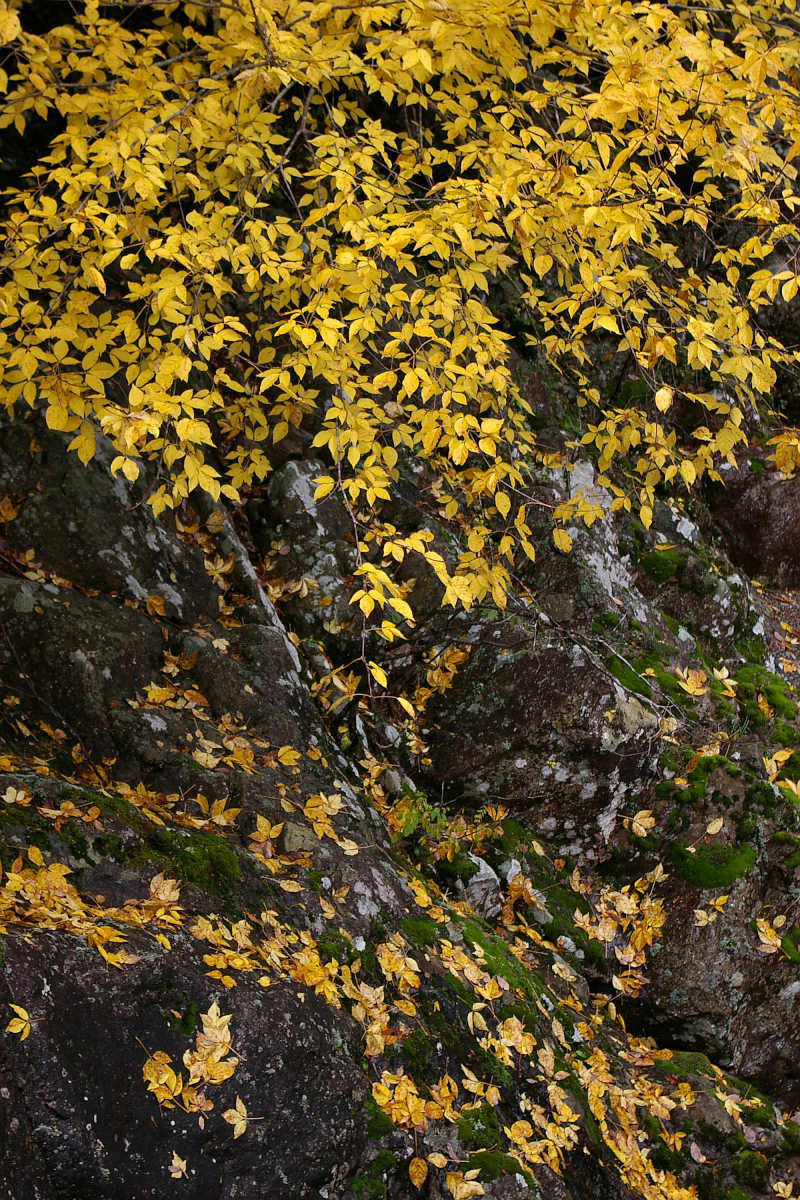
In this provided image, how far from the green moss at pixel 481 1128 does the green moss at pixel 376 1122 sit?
387 mm

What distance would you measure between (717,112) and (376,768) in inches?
138

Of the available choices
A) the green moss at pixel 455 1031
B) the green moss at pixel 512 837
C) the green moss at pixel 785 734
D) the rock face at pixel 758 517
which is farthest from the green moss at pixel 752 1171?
the rock face at pixel 758 517

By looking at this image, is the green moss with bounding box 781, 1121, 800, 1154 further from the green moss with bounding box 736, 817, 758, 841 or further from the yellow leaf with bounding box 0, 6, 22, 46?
the yellow leaf with bounding box 0, 6, 22, 46

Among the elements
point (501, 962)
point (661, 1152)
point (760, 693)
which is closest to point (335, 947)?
point (501, 962)

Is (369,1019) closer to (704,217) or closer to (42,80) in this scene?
(704,217)

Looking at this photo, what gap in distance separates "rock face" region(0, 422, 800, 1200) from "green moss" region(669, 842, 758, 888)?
1.0 inches

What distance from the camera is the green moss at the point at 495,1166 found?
9.80 feet

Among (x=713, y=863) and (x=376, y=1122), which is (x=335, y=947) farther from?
(x=713, y=863)

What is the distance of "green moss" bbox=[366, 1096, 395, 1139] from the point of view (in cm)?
280

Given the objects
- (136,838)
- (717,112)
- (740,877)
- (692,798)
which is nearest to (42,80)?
(717,112)

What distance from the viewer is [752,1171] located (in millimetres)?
4027

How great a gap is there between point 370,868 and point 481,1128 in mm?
1107

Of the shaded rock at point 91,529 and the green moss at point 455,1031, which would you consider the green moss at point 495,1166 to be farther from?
the shaded rock at point 91,529

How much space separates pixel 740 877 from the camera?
198 inches
